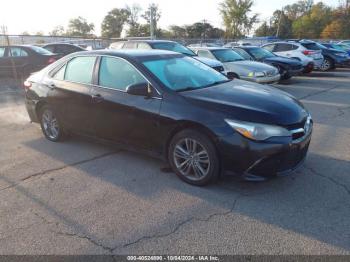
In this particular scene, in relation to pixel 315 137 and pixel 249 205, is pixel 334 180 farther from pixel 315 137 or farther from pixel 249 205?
pixel 315 137

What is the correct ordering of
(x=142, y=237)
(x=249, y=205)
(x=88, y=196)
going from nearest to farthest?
(x=142, y=237) < (x=249, y=205) < (x=88, y=196)

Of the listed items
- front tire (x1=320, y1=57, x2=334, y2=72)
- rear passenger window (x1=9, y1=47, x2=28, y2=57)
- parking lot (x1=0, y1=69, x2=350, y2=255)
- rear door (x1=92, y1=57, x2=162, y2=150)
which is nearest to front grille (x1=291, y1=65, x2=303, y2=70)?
front tire (x1=320, y1=57, x2=334, y2=72)

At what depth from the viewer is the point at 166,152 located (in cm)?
430

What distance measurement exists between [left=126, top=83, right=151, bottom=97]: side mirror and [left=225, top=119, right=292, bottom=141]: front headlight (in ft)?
4.05

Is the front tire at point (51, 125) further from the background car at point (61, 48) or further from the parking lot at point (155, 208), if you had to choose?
the background car at point (61, 48)

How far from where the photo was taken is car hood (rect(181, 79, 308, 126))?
3674 millimetres

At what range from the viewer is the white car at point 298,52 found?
15228 mm

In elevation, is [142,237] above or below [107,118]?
below

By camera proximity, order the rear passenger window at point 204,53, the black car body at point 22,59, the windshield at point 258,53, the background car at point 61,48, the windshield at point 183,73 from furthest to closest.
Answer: the background car at point 61,48 < the windshield at point 258,53 < the black car body at point 22,59 < the rear passenger window at point 204,53 < the windshield at point 183,73

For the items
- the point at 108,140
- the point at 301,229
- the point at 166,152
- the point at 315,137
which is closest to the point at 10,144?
the point at 108,140

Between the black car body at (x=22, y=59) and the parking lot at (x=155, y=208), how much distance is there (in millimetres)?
9210

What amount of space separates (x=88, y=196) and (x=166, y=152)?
109 cm

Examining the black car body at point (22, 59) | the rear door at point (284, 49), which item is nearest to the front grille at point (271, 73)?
the rear door at point (284, 49)

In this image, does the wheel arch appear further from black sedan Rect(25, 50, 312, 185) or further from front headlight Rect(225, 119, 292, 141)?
front headlight Rect(225, 119, 292, 141)
